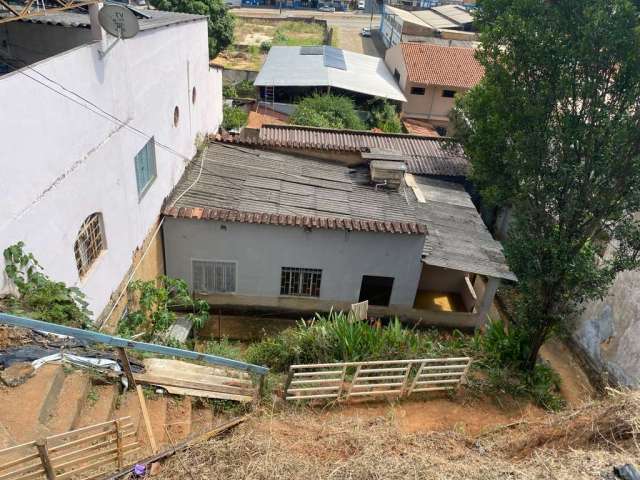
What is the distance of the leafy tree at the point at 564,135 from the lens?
808cm

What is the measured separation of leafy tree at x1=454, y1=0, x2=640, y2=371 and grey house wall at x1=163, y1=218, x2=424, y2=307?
3100mm

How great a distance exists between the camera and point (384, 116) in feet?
88.8

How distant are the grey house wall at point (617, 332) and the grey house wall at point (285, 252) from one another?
5453 mm

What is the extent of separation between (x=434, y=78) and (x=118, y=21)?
25017mm

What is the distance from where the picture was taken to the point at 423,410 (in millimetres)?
9250

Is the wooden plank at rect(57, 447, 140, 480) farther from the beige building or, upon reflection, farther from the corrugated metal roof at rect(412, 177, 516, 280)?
the beige building

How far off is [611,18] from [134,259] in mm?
10044

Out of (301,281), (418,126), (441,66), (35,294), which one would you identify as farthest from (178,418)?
(441,66)

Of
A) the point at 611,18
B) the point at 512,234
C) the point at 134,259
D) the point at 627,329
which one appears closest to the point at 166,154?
the point at 134,259

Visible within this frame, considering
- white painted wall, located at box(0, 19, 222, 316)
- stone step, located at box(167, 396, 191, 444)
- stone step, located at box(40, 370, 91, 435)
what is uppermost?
white painted wall, located at box(0, 19, 222, 316)

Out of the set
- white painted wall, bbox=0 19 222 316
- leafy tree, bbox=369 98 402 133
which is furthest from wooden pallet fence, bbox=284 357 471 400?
leafy tree, bbox=369 98 402 133

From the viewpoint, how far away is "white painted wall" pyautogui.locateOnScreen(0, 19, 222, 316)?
5637 millimetres

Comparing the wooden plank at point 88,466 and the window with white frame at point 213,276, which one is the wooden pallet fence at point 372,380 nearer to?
the wooden plank at point 88,466

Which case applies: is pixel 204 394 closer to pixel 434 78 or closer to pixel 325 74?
pixel 325 74
